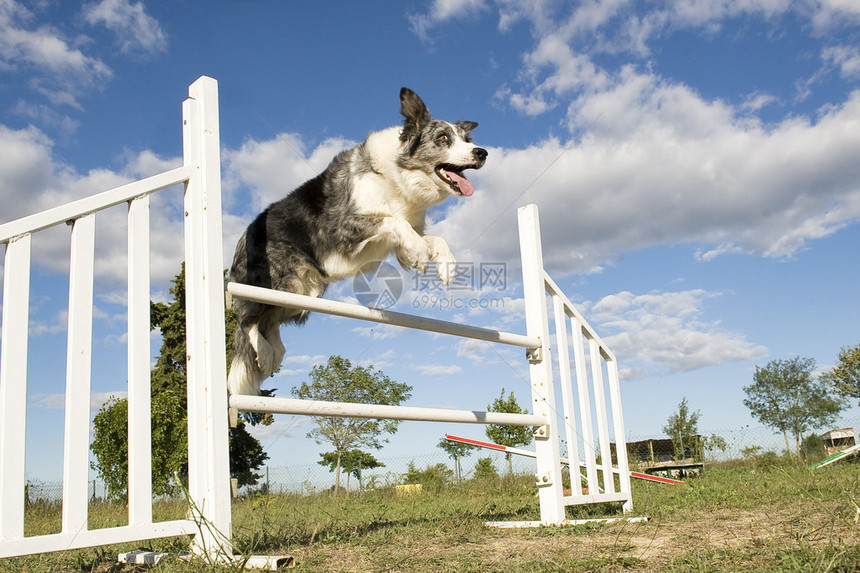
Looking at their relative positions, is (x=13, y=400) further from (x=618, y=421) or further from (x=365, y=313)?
(x=618, y=421)

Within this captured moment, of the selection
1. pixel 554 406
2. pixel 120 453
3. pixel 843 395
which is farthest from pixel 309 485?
pixel 843 395

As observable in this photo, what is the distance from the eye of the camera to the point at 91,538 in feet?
7.35

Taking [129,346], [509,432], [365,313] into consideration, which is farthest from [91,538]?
[509,432]

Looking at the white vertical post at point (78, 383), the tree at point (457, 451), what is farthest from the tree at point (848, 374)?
the white vertical post at point (78, 383)

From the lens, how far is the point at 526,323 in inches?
171

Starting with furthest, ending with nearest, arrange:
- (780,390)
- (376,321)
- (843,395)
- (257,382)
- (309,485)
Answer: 1. (780,390)
2. (843,395)
3. (309,485)
4. (257,382)
5. (376,321)

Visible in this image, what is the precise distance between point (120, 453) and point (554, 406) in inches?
360

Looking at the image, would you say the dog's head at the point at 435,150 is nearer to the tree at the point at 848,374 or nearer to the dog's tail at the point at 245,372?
the dog's tail at the point at 245,372

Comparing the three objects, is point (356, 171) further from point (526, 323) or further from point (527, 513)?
point (527, 513)

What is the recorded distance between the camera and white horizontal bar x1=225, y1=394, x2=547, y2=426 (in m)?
2.75

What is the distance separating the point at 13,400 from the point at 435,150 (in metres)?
2.60

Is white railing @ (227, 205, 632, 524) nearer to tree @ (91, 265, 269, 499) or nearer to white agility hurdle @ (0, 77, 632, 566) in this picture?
white agility hurdle @ (0, 77, 632, 566)

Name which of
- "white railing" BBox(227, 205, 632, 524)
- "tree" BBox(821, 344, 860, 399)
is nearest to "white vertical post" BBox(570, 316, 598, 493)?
"white railing" BBox(227, 205, 632, 524)

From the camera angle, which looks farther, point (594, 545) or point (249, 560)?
point (594, 545)
